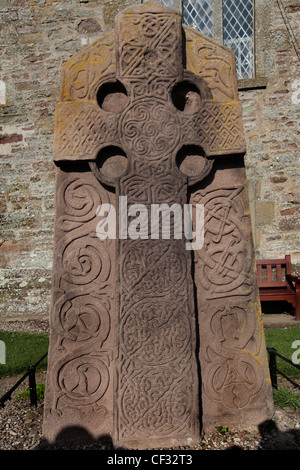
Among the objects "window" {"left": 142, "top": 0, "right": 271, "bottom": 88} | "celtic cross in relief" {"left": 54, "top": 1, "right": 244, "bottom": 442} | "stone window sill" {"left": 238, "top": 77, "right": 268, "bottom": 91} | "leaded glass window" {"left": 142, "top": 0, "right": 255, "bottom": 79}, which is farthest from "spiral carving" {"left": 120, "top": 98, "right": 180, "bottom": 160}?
"leaded glass window" {"left": 142, "top": 0, "right": 255, "bottom": 79}

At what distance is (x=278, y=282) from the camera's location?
555cm

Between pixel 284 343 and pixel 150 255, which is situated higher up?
pixel 150 255

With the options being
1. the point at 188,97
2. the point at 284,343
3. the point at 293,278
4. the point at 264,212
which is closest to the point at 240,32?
the point at 264,212

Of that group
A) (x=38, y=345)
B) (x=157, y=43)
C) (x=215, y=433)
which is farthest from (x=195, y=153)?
(x=38, y=345)

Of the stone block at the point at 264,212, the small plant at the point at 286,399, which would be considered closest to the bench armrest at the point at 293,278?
the stone block at the point at 264,212

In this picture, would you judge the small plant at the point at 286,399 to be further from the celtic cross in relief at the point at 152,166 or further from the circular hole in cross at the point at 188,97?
the circular hole in cross at the point at 188,97

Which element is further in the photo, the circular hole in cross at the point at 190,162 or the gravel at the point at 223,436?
the circular hole in cross at the point at 190,162

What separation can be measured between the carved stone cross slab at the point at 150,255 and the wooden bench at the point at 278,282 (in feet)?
10.5

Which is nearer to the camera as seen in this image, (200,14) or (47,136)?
(47,136)

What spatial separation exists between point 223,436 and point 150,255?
1.20 meters

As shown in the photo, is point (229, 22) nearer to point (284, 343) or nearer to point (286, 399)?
point (284, 343)

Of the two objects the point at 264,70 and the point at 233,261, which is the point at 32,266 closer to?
the point at 233,261

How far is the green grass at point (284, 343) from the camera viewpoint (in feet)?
10.6

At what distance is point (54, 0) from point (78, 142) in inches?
198
